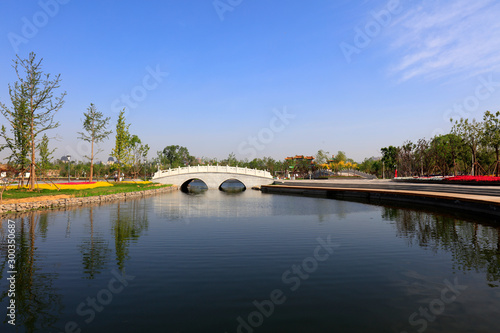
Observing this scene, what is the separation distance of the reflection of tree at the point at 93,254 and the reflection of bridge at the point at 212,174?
39.0 meters

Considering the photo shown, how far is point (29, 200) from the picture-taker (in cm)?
1969

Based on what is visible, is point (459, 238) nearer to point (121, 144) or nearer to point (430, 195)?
point (430, 195)

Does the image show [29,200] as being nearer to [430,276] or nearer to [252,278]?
[252,278]

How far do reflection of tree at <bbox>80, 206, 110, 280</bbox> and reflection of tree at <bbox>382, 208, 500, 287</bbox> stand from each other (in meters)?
9.90

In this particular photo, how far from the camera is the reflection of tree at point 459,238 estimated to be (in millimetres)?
8336

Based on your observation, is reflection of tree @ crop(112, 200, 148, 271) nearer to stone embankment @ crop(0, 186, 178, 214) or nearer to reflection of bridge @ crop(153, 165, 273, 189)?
stone embankment @ crop(0, 186, 178, 214)

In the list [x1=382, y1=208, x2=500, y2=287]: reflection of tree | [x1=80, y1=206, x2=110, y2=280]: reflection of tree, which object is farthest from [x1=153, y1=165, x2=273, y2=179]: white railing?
[x1=80, y1=206, x2=110, y2=280]: reflection of tree

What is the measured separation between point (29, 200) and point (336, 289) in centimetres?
2113

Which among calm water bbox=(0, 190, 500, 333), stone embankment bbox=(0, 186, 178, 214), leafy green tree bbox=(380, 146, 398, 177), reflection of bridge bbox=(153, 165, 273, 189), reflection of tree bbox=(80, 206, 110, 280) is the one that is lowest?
calm water bbox=(0, 190, 500, 333)

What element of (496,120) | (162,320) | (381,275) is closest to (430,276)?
(381,275)

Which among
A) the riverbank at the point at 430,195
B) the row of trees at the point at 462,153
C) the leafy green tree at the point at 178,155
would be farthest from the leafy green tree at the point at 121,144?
the leafy green tree at the point at 178,155

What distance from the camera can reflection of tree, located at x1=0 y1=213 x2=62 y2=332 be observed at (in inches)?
208

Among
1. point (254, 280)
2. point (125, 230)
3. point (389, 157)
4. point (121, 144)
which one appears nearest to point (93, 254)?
point (125, 230)

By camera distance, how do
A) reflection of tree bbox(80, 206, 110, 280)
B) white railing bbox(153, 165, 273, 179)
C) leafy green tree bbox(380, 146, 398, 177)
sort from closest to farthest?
reflection of tree bbox(80, 206, 110, 280) → white railing bbox(153, 165, 273, 179) → leafy green tree bbox(380, 146, 398, 177)
